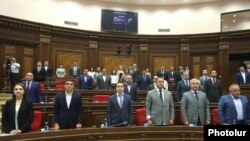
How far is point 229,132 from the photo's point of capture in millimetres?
2221

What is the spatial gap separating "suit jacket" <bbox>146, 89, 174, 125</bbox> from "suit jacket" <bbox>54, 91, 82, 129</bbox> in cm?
111

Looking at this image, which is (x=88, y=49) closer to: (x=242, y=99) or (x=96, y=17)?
(x=96, y=17)

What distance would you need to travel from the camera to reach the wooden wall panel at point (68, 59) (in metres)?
13.7

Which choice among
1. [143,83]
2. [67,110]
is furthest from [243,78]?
[67,110]

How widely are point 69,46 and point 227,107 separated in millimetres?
10394

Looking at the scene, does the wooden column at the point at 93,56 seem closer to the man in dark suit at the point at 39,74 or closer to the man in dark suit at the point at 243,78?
the man in dark suit at the point at 39,74

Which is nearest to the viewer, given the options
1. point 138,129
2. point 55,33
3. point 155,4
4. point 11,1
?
point 138,129

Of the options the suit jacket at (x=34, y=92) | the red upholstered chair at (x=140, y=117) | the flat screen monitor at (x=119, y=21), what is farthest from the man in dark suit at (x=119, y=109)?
the flat screen monitor at (x=119, y=21)

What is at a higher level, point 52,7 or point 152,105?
point 52,7

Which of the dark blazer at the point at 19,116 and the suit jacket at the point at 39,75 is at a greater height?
the suit jacket at the point at 39,75

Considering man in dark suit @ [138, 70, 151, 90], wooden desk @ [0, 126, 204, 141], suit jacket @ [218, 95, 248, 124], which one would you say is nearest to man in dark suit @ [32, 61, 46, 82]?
man in dark suit @ [138, 70, 151, 90]

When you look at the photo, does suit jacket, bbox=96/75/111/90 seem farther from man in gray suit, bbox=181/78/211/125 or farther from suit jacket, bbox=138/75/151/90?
man in gray suit, bbox=181/78/211/125

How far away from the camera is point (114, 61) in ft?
48.6

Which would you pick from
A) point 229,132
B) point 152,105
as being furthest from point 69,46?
point 229,132
